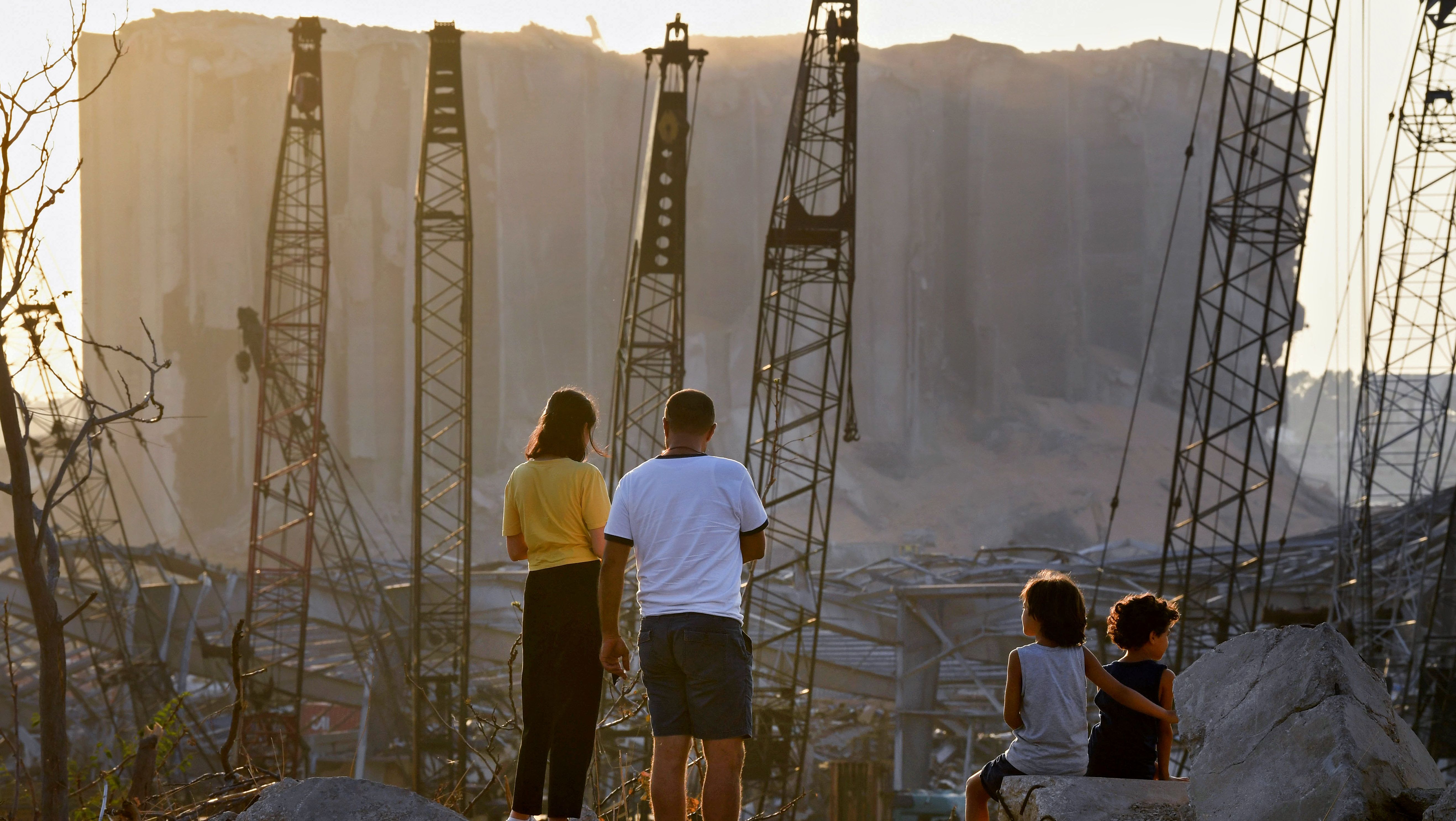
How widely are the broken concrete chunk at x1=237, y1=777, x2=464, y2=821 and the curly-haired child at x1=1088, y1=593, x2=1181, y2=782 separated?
196 cm

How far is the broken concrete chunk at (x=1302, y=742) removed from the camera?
3047 millimetres

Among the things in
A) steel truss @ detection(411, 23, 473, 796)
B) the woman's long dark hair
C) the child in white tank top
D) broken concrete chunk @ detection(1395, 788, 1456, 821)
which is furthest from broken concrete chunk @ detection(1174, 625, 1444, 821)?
steel truss @ detection(411, 23, 473, 796)

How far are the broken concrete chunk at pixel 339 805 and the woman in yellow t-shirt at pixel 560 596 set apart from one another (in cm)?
35

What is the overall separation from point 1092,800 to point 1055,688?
1.46 ft

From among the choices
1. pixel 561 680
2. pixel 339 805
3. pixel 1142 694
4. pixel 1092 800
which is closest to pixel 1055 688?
pixel 1142 694

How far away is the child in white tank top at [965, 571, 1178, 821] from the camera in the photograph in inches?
151

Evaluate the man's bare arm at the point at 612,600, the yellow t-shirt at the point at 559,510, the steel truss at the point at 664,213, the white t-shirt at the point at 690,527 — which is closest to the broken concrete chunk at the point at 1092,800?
the white t-shirt at the point at 690,527

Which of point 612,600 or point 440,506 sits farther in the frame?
point 440,506

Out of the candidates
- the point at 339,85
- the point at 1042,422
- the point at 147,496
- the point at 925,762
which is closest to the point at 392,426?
the point at 147,496

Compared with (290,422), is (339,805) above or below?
above

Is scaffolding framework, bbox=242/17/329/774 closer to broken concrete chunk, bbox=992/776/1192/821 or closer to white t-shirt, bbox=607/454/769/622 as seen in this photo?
white t-shirt, bbox=607/454/769/622

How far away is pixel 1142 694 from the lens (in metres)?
3.98

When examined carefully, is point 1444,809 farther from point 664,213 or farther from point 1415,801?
point 664,213

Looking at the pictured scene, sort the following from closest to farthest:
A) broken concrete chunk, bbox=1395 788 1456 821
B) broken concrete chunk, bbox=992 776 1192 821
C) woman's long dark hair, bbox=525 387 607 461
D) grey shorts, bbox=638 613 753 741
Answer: broken concrete chunk, bbox=1395 788 1456 821 < broken concrete chunk, bbox=992 776 1192 821 < grey shorts, bbox=638 613 753 741 < woman's long dark hair, bbox=525 387 607 461
